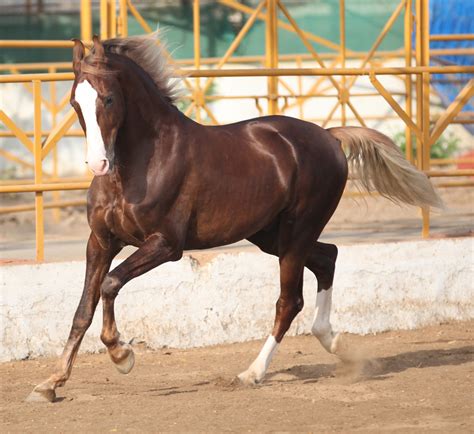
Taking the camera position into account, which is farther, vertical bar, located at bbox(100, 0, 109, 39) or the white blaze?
vertical bar, located at bbox(100, 0, 109, 39)

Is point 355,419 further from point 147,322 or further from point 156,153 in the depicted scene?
point 147,322

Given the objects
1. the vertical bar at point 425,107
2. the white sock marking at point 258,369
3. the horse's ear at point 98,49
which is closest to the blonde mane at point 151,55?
the horse's ear at point 98,49

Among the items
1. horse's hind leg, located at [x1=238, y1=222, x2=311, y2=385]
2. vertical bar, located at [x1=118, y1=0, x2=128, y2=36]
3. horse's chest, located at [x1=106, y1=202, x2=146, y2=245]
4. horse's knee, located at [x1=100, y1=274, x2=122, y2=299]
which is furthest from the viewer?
vertical bar, located at [x1=118, y1=0, x2=128, y2=36]

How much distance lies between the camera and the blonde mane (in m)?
6.09

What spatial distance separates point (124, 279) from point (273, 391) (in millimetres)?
1064

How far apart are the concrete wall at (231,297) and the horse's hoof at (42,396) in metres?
1.51

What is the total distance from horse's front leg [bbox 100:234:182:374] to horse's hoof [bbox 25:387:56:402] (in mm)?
363

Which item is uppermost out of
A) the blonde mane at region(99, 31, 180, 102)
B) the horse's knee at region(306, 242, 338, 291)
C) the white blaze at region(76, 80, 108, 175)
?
the blonde mane at region(99, 31, 180, 102)

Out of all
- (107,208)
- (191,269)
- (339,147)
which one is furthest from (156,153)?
(191,269)

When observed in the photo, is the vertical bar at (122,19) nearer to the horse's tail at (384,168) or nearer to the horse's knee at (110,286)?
the horse's tail at (384,168)

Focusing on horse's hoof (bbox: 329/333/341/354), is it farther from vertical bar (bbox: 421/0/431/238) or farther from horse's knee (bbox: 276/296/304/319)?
vertical bar (bbox: 421/0/431/238)

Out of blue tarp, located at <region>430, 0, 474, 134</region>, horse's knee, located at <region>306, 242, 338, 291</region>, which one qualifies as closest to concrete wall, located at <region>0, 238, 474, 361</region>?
horse's knee, located at <region>306, 242, 338, 291</region>

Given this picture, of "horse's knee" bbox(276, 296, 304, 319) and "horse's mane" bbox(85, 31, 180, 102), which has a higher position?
"horse's mane" bbox(85, 31, 180, 102)

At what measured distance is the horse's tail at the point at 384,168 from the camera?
717cm
